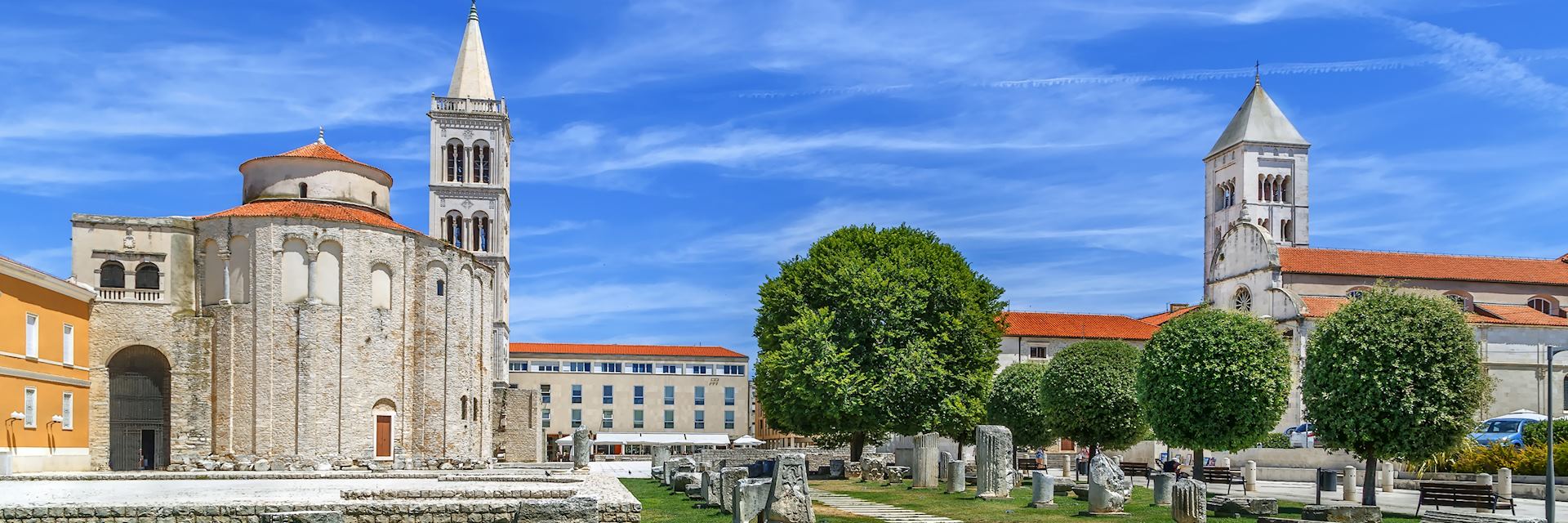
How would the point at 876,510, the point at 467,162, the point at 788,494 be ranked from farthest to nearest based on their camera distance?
the point at 467,162
the point at 876,510
the point at 788,494

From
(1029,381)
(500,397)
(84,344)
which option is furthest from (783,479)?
(500,397)

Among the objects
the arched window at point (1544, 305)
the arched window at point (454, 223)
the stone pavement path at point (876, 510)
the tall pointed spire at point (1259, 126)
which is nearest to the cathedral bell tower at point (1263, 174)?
the tall pointed spire at point (1259, 126)

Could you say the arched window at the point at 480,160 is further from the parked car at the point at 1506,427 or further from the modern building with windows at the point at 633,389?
the parked car at the point at 1506,427

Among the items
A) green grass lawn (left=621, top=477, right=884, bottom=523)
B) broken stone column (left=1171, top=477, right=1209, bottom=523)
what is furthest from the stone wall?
broken stone column (left=1171, top=477, right=1209, bottom=523)

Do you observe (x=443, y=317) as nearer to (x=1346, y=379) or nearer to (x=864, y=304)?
(x=864, y=304)

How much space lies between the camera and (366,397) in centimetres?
5247

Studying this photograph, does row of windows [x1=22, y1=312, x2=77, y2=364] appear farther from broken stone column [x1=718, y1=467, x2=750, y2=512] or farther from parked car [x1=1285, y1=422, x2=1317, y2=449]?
parked car [x1=1285, y1=422, x2=1317, y2=449]

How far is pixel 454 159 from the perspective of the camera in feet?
269

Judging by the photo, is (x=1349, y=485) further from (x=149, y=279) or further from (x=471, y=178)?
(x=471, y=178)

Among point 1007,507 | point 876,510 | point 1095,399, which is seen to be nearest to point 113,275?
point 876,510

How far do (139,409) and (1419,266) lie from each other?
67895mm

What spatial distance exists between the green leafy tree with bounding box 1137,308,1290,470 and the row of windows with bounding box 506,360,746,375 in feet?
258

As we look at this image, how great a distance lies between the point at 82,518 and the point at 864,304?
26.2 metres

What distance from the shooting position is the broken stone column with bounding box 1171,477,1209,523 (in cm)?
2098
